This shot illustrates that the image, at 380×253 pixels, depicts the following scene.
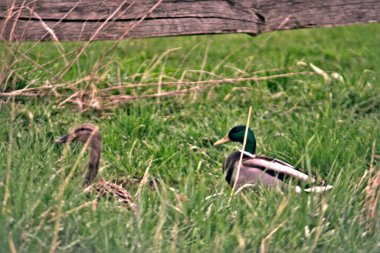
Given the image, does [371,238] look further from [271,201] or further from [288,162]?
[288,162]

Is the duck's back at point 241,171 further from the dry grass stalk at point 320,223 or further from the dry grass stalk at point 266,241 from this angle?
the dry grass stalk at point 266,241

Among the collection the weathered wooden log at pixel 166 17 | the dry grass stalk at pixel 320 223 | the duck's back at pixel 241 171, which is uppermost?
the weathered wooden log at pixel 166 17

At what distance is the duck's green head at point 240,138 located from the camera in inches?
264

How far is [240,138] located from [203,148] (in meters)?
0.44

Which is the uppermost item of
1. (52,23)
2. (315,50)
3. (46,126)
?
(52,23)

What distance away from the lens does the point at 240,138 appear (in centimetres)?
677

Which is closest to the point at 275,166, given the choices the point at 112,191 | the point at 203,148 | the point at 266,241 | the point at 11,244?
the point at 203,148

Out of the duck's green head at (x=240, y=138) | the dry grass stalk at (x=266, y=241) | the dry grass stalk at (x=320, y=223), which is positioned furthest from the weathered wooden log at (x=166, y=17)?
the dry grass stalk at (x=266, y=241)

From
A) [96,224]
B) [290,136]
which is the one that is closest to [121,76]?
[290,136]

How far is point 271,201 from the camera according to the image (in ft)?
16.9

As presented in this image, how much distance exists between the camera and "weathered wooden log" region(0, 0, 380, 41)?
6.69 metres

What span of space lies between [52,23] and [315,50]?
3.99m

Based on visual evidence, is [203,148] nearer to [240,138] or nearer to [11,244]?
[240,138]

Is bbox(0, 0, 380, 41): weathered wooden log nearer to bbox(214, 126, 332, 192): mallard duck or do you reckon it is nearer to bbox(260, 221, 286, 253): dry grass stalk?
bbox(214, 126, 332, 192): mallard duck
